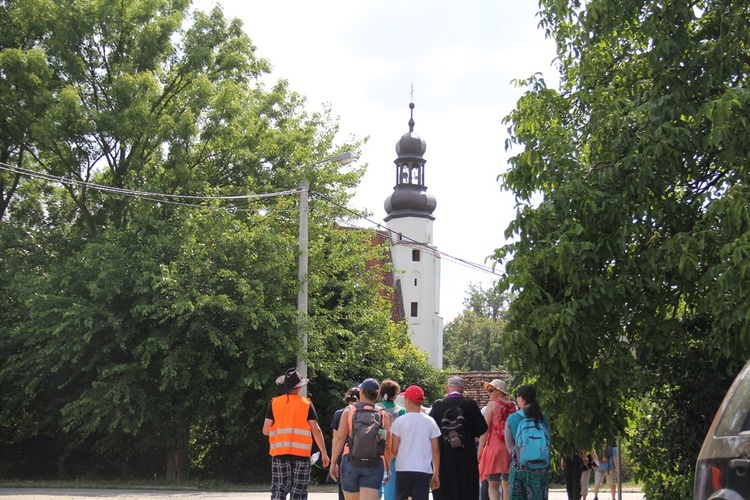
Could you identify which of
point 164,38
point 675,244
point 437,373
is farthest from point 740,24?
point 437,373

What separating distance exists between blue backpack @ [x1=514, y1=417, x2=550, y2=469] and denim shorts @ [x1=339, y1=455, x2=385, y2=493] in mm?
1356

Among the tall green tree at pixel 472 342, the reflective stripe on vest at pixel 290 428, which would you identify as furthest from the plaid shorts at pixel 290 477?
the tall green tree at pixel 472 342

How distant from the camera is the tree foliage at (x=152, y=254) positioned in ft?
79.2

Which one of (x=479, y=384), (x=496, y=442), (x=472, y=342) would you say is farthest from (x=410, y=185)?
(x=496, y=442)

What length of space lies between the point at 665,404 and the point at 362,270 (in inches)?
670

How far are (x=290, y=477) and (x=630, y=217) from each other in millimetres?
4432

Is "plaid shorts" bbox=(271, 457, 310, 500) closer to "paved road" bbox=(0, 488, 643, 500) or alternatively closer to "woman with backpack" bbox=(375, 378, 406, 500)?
"woman with backpack" bbox=(375, 378, 406, 500)

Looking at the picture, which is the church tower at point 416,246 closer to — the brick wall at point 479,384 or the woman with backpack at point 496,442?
the brick wall at point 479,384

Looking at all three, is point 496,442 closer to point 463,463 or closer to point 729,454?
point 463,463

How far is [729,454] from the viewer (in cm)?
477

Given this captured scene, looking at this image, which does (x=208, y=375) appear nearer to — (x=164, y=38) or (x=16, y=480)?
(x=16, y=480)

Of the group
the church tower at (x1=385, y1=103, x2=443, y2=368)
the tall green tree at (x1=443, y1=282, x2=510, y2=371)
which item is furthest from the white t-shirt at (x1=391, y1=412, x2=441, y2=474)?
the tall green tree at (x1=443, y1=282, x2=510, y2=371)

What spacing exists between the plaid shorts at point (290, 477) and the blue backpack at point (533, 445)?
2.21 meters

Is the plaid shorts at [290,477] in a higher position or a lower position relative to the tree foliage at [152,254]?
lower
